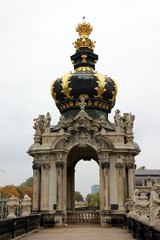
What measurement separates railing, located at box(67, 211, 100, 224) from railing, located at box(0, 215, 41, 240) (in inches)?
133

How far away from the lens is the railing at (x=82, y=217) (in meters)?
24.8

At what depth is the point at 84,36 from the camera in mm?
32812

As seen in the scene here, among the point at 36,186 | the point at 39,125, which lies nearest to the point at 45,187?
the point at 36,186

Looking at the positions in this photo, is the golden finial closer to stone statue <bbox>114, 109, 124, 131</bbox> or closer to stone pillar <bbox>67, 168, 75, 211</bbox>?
stone statue <bbox>114, 109, 124, 131</bbox>

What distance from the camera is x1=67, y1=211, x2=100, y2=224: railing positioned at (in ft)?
81.2

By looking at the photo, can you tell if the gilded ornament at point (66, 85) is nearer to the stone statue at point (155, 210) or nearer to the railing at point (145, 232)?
the railing at point (145, 232)

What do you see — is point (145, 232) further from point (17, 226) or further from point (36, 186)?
point (36, 186)

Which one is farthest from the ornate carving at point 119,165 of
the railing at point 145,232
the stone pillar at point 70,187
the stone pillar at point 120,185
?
the railing at point 145,232

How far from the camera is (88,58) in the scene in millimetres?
31641

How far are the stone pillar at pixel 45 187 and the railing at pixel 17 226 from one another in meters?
1.87

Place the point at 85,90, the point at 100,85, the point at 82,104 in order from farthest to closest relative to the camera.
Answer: the point at 100,85
the point at 85,90
the point at 82,104

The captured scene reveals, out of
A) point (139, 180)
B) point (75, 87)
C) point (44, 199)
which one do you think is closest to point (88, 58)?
point (75, 87)

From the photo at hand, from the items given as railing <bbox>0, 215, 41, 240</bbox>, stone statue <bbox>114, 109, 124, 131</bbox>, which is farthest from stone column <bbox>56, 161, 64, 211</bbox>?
stone statue <bbox>114, 109, 124, 131</bbox>

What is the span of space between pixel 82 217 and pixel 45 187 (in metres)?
3.63
